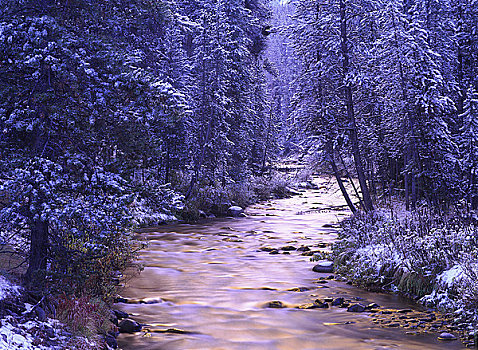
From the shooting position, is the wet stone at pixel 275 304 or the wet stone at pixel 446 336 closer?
the wet stone at pixel 446 336

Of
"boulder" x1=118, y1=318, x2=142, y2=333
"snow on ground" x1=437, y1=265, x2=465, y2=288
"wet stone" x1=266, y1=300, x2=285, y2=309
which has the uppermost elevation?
"snow on ground" x1=437, y1=265, x2=465, y2=288

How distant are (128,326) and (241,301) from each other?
340 centimetres

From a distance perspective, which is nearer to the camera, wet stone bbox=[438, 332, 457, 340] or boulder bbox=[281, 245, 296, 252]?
wet stone bbox=[438, 332, 457, 340]

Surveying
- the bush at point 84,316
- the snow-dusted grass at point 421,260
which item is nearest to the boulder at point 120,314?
the bush at point 84,316

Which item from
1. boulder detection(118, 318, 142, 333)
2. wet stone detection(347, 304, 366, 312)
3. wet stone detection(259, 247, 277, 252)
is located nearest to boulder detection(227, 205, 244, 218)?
wet stone detection(259, 247, 277, 252)

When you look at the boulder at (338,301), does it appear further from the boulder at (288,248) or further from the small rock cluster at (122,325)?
the boulder at (288,248)

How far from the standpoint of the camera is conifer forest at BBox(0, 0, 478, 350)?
6.99m

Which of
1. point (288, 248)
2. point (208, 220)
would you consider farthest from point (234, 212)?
point (288, 248)

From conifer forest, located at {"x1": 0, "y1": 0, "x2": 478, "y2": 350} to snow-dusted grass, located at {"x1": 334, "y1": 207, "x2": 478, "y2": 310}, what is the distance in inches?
2.1

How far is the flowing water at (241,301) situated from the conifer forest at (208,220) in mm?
59

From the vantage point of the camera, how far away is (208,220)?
82.3ft

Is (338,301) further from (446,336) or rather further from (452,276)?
(446,336)

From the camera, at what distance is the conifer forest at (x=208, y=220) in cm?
699

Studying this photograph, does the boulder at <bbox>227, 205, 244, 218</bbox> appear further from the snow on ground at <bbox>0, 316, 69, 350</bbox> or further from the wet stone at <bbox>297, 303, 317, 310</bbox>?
the snow on ground at <bbox>0, 316, 69, 350</bbox>
